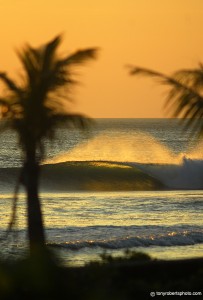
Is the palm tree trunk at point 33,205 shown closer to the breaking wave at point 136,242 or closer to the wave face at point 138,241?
the wave face at point 138,241

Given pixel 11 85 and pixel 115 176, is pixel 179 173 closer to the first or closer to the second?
pixel 115 176

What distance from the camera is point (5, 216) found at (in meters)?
37.2

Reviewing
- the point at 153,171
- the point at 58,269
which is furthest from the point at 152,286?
the point at 153,171

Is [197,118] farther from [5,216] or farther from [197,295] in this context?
[5,216]

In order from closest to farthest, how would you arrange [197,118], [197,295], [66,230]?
[197,295], [197,118], [66,230]

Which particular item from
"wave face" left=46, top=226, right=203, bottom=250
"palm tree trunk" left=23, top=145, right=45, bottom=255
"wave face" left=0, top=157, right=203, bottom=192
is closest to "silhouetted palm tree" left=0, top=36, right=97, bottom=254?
"palm tree trunk" left=23, top=145, right=45, bottom=255

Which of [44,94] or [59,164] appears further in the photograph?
[59,164]

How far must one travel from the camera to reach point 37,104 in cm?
1753

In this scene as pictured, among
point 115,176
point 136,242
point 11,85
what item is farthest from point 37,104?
point 115,176

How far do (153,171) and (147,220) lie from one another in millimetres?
34644

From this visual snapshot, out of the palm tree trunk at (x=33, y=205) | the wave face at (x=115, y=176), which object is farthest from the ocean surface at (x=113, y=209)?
the palm tree trunk at (x=33, y=205)

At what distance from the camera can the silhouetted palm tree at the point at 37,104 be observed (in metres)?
17.4

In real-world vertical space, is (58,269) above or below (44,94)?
below

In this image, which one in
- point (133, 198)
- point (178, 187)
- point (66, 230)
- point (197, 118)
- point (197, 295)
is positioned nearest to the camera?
point (197, 295)
